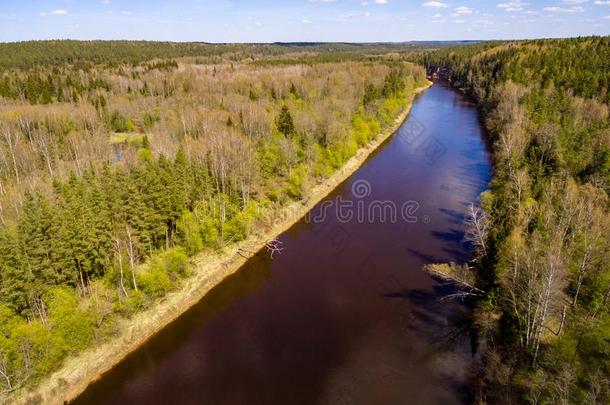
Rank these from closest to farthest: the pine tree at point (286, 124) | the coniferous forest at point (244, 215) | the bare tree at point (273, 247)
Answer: the coniferous forest at point (244, 215) → the bare tree at point (273, 247) → the pine tree at point (286, 124)

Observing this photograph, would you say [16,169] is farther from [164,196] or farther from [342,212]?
[342,212]

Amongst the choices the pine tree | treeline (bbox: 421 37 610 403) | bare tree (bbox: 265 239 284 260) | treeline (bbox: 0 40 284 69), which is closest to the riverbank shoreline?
bare tree (bbox: 265 239 284 260)

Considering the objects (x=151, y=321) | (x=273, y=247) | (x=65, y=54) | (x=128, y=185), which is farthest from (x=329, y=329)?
(x=65, y=54)

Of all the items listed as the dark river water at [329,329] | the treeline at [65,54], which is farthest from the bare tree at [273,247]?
the treeline at [65,54]

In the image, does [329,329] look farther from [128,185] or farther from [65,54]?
[65,54]

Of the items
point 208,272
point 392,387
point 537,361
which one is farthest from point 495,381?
point 208,272

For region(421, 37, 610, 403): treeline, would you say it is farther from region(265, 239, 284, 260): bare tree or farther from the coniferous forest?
region(265, 239, 284, 260): bare tree

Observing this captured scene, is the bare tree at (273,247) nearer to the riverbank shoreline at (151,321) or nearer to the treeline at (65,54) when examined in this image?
the riverbank shoreline at (151,321)
